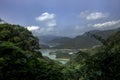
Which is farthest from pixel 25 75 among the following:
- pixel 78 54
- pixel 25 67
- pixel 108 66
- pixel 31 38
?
pixel 31 38

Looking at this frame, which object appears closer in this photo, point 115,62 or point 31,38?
point 115,62

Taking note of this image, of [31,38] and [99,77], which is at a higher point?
[31,38]

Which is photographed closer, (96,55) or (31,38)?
(96,55)

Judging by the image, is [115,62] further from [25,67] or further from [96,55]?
[25,67]

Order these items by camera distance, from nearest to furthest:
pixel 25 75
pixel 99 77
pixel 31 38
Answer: pixel 99 77, pixel 25 75, pixel 31 38

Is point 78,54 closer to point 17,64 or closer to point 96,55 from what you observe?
point 96,55

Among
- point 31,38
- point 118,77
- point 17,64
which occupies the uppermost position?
point 31,38

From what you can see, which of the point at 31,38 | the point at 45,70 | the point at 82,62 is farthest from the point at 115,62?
the point at 31,38

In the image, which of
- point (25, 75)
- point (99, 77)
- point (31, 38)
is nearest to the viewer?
point (99, 77)

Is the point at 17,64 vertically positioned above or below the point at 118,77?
above
